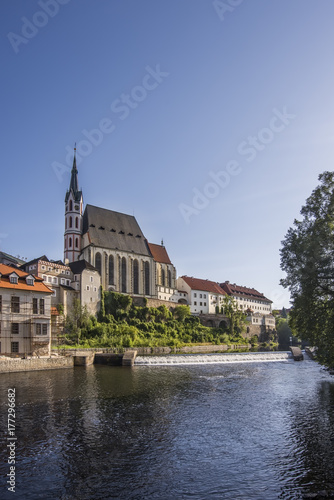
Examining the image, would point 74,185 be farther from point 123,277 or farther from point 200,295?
point 200,295

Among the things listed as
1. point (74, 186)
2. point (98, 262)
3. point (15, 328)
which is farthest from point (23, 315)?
point (74, 186)

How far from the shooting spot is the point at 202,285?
115 meters

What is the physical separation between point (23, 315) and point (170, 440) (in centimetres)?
3490

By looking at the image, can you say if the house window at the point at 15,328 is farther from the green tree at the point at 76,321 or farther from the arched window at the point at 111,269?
the arched window at the point at 111,269

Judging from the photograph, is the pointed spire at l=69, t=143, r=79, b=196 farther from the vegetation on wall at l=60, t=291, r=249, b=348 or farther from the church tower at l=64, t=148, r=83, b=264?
the vegetation on wall at l=60, t=291, r=249, b=348

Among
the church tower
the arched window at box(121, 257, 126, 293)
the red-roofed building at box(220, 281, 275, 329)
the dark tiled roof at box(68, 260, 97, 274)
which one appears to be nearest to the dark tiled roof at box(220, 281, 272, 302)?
the red-roofed building at box(220, 281, 275, 329)

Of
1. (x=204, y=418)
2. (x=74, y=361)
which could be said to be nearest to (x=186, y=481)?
(x=204, y=418)

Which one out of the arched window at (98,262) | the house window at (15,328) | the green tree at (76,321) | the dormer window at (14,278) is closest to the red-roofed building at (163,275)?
the arched window at (98,262)

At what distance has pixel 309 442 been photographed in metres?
17.9

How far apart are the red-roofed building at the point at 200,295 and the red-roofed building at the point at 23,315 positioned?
6173cm

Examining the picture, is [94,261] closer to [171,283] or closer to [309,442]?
[171,283]

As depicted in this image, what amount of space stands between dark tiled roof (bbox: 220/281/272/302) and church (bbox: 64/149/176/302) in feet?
93.3

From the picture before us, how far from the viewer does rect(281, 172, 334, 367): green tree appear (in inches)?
1123

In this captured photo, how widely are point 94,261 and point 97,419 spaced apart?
68.1 m
